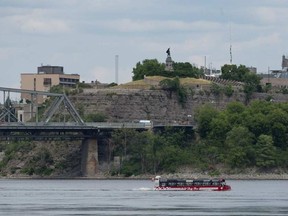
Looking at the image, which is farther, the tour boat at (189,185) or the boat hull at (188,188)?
the tour boat at (189,185)

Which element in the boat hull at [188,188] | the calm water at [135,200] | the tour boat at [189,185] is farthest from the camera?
the tour boat at [189,185]

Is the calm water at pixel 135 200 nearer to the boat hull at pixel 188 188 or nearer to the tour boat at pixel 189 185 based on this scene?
the boat hull at pixel 188 188

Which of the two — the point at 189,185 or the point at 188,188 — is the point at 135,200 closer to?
the point at 188,188

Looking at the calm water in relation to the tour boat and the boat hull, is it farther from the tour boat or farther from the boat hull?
the tour boat

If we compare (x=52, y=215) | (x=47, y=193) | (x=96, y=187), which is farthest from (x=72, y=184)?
(x=52, y=215)

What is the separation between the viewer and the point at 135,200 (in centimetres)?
15600

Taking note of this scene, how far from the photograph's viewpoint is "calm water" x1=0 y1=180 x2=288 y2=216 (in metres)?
139

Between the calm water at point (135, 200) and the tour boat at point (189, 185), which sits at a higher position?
the tour boat at point (189, 185)

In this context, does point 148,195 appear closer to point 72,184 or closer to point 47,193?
point 47,193

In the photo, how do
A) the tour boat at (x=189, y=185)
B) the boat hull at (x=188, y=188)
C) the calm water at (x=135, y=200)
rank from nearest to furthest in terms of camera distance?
the calm water at (x=135, y=200)
the boat hull at (x=188, y=188)
the tour boat at (x=189, y=185)

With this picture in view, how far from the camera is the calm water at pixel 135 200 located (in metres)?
139

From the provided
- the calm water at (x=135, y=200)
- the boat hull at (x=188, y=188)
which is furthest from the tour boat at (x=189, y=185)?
the calm water at (x=135, y=200)

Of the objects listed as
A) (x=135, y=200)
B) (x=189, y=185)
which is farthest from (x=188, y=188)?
(x=135, y=200)

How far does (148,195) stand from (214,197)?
21.4 ft
